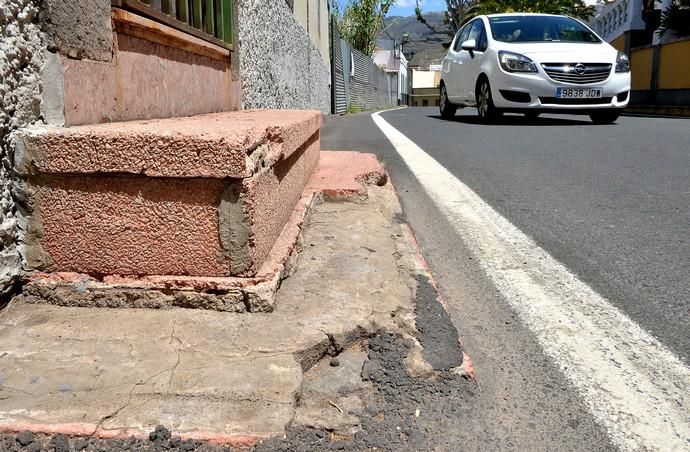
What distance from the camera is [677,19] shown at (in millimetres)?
23125

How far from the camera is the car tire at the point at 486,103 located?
9188mm

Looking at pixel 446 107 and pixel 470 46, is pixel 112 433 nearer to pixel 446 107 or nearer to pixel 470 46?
pixel 470 46

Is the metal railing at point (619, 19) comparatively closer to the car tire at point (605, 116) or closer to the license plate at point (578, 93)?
the car tire at point (605, 116)

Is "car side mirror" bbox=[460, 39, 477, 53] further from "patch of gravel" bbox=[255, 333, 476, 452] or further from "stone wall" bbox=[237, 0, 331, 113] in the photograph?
"patch of gravel" bbox=[255, 333, 476, 452]

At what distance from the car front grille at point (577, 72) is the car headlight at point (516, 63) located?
0.17m

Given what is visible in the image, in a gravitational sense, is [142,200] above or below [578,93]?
below

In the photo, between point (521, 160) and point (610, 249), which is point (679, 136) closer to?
point (521, 160)

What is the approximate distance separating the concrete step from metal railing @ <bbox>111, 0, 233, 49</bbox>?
899 millimetres

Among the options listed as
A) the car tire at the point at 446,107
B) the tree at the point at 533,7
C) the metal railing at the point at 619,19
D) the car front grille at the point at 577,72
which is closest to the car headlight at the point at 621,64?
the car front grille at the point at 577,72

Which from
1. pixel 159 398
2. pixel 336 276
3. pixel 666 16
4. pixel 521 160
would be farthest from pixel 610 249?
pixel 666 16

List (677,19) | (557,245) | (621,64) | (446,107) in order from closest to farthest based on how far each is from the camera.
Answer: (557,245), (621,64), (446,107), (677,19)

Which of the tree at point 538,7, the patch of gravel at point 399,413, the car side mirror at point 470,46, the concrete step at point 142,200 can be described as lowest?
the patch of gravel at point 399,413

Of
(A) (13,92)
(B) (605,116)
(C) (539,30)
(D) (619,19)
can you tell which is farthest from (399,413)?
(D) (619,19)

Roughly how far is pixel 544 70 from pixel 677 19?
18.3 m
